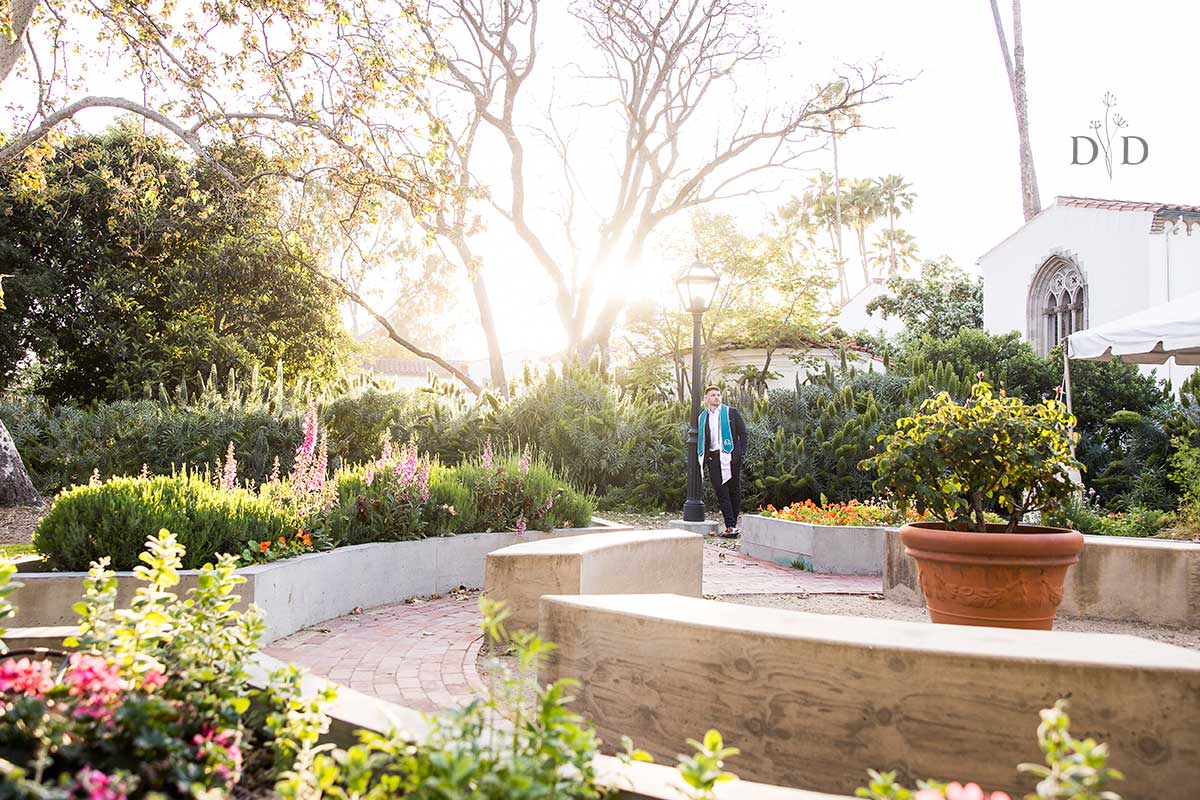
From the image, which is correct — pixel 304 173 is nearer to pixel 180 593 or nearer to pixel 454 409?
pixel 454 409

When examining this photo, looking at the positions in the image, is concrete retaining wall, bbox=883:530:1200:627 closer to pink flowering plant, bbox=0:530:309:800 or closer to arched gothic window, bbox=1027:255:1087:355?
pink flowering plant, bbox=0:530:309:800

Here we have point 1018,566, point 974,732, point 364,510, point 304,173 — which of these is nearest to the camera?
point 974,732

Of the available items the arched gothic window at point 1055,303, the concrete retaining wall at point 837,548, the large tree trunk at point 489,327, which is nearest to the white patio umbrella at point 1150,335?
the concrete retaining wall at point 837,548

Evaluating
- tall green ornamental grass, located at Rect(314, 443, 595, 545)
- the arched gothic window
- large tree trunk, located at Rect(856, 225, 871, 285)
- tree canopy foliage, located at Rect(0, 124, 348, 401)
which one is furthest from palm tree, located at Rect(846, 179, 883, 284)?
tall green ornamental grass, located at Rect(314, 443, 595, 545)

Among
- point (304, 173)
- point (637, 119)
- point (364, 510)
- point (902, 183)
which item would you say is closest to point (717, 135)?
point (637, 119)

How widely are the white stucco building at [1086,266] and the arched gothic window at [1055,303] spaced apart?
0.03 metres

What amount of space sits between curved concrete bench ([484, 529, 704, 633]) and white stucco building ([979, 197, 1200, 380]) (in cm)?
1982

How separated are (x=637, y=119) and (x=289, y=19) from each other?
16.3 m

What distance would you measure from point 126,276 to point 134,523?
1431 centimetres

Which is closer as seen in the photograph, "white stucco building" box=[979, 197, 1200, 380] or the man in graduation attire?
the man in graduation attire

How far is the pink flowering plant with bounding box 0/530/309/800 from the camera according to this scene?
1.91 metres

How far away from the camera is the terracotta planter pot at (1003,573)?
197 inches

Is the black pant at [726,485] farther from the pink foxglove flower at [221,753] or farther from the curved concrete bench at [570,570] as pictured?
the pink foxglove flower at [221,753]

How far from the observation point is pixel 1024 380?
1856 centimetres
